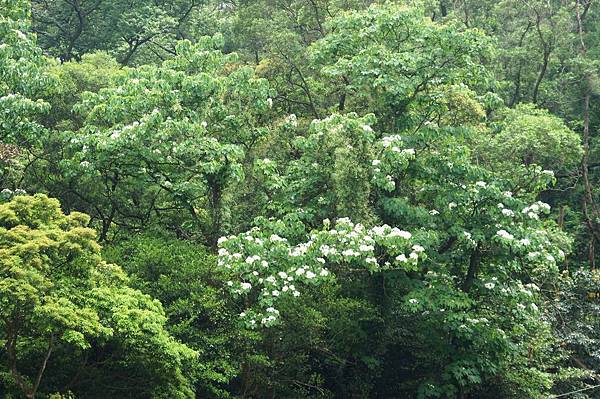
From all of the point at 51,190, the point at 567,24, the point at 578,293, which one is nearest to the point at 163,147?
the point at 51,190

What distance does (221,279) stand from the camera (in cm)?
1125

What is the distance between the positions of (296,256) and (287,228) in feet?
4.16

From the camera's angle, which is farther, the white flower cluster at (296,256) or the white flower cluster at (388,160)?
the white flower cluster at (388,160)

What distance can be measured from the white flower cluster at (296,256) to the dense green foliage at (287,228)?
0.11 feet

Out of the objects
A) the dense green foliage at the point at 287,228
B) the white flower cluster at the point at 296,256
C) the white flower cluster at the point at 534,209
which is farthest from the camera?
the white flower cluster at the point at 534,209

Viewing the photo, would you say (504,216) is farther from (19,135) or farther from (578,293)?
(19,135)

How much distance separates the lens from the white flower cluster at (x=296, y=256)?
10680 millimetres

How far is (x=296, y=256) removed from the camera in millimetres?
10844

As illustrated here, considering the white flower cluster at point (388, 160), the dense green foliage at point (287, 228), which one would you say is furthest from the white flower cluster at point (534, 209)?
the white flower cluster at point (388, 160)

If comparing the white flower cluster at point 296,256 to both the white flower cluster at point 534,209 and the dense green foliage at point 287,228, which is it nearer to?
the dense green foliage at point 287,228

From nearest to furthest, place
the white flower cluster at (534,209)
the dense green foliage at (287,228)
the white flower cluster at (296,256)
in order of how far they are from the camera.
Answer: the dense green foliage at (287,228) → the white flower cluster at (296,256) → the white flower cluster at (534,209)

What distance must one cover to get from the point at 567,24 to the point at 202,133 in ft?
45.3

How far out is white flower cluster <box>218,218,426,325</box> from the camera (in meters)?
10.7

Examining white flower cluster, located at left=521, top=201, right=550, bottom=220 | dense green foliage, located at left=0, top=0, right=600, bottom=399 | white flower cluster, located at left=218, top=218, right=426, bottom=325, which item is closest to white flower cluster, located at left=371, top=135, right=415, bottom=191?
dense green foliage, located at left=0, top=0, right=600, bottom=399
